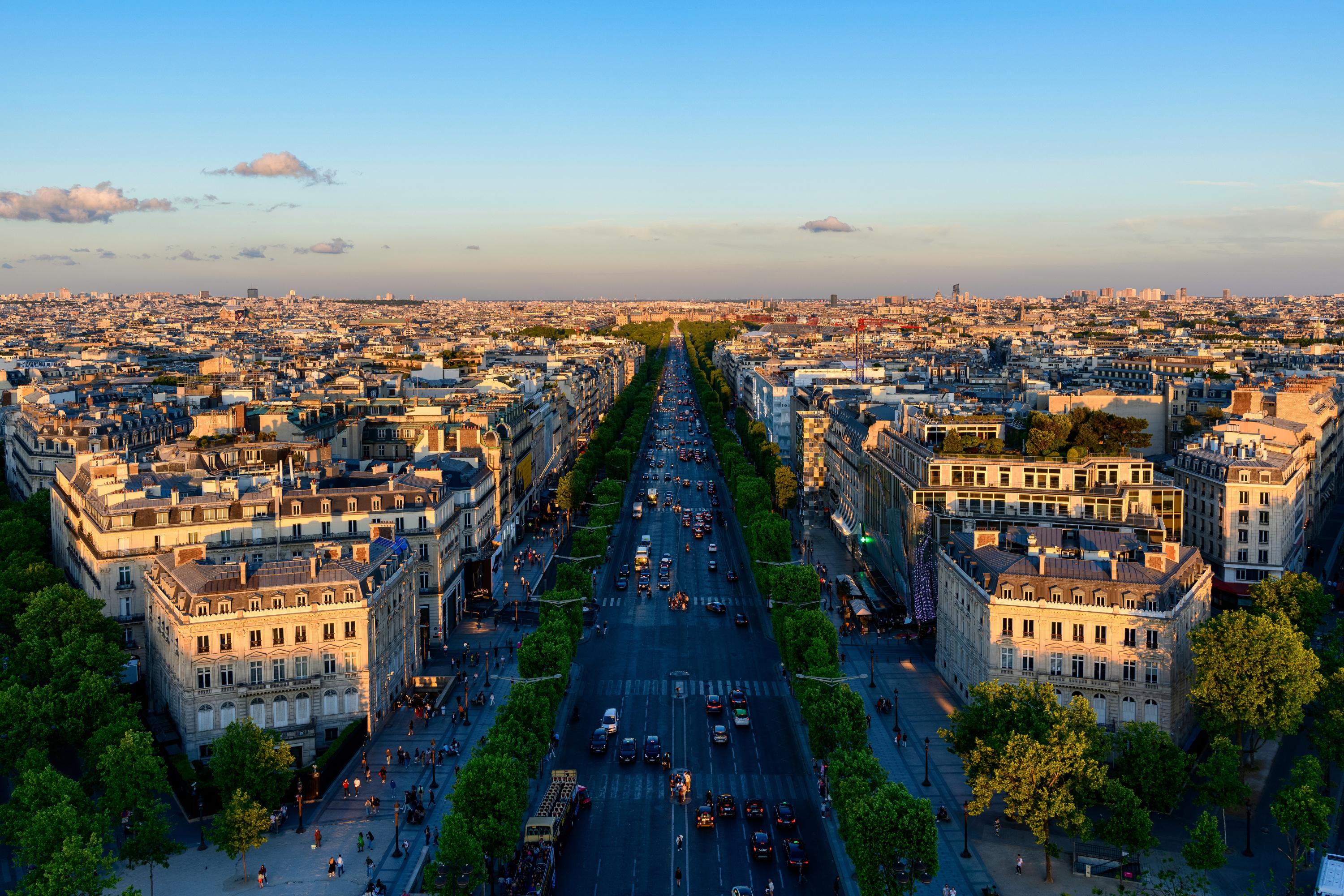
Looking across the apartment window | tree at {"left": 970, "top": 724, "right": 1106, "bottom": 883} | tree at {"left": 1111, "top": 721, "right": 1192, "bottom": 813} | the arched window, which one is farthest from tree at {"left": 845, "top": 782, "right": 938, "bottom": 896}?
the arched window

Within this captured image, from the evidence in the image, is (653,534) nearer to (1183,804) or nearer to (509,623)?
(509,623)

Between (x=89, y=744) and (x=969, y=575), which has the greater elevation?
(x=969, y=575)

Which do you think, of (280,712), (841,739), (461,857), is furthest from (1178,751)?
(280,712)

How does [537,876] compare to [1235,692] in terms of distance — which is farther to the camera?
[1235,692]

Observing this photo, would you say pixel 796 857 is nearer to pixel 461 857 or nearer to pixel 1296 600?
pixel 461 857

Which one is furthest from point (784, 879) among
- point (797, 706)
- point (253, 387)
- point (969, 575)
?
point (253, 387)

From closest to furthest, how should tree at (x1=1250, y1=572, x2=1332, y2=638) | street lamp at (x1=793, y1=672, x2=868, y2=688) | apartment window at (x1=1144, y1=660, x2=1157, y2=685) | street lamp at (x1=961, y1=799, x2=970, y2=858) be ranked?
1. street lamp at (x1=961, y1=799, x2=970, y2=858)
2. apartment window at (x1=1144, y1=660, x2=1157, y2=685)
3. street lamp at (x1=793, y1=672, x2=868, y2=688)
4. tree at (x1=1250, y1=572, x2=1332, y2=638)

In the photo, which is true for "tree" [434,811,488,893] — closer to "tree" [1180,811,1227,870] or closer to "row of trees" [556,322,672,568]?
"tree" [1180,811,1227,870]

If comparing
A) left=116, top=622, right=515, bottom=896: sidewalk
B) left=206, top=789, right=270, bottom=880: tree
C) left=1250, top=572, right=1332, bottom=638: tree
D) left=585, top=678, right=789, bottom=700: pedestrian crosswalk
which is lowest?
left=116, top=622, right=515, bottom=896: sidewalk
